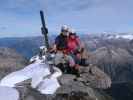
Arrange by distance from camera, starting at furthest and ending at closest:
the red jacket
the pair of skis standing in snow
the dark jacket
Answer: the red jacket → the dark jacket → the pair of skis standing in snow

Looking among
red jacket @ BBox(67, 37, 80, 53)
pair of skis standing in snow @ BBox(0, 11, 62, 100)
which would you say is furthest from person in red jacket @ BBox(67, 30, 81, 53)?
pair of skis standing in snow @ BBox(0, 11, 62, 100)

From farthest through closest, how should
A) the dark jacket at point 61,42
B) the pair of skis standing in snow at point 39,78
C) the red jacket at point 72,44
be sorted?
the red jacket at point 72,44
the dark jacket at point 61,42
the pair of skis standing in snow at point 39,78

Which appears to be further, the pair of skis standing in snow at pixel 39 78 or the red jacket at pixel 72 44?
the red jacket at pixel 72 44

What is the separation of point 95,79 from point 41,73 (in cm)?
512

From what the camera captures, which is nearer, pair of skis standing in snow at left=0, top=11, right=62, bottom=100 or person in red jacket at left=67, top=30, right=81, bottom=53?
pair of skis standing in snow at left=0, top=11, right=62, bottom=100

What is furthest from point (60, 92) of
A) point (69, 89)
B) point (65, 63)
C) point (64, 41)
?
point (64, 41)

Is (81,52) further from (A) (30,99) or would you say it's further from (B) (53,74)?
(A) (30,99)

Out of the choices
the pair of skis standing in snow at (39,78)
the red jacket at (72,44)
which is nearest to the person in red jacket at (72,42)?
the red jacket at (72,44)

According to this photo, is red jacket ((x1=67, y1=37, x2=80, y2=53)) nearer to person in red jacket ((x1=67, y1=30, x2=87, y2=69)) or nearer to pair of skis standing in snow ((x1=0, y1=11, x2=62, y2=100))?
person in red jacket ((x1=67, y1=30, x2=87, y2=69))

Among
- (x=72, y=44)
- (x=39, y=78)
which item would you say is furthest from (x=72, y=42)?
(x=39, y=78)

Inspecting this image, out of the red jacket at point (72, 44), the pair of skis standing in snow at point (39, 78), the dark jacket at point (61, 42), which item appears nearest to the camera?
the pair of skis standing in snow at point (39, 78)

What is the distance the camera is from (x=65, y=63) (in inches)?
1127

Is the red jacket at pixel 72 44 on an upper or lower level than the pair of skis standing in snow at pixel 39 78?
upper

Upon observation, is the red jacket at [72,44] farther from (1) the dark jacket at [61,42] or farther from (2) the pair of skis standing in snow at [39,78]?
(2) the pair of skis standing in snow at [39,78]
